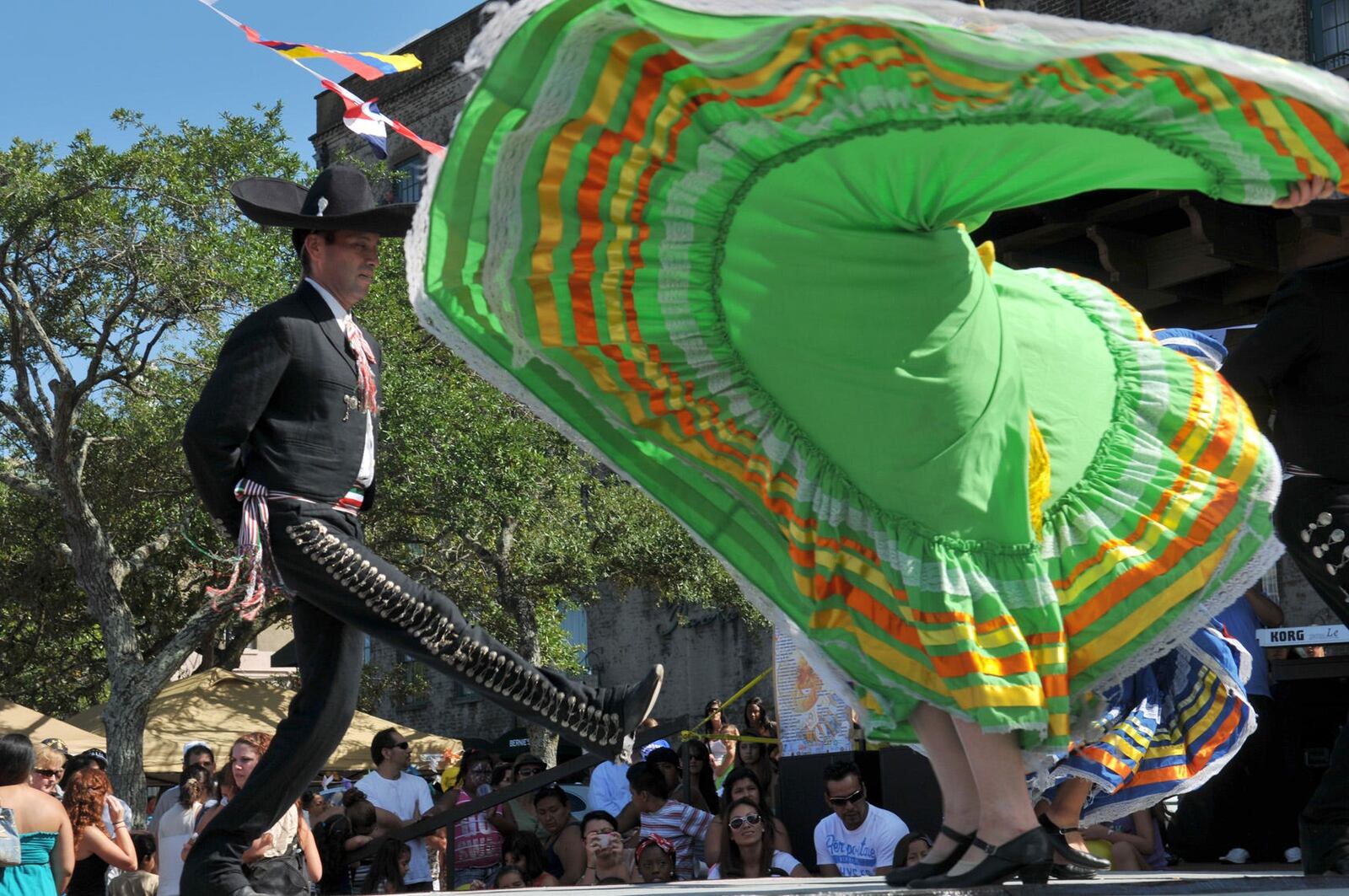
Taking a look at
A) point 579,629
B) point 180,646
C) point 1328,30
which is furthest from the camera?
point 579,629

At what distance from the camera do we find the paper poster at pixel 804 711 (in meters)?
7.90

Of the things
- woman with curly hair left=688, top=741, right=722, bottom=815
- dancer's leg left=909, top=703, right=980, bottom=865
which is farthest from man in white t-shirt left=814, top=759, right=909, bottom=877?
dancer's leg left=909, top=703, right=980, bottom=865

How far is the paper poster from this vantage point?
311 inches

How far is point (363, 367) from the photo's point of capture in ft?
11.9

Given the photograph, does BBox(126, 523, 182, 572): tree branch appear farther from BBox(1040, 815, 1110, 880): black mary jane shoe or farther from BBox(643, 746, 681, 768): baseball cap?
BBox(1040, 815, 1110, 880): black mary jane shoe

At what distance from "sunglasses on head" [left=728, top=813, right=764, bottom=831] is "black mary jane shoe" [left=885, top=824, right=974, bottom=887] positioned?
3.95 meters

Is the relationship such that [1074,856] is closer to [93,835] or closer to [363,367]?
[363,367]

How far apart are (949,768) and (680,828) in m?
4.83

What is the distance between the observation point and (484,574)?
21391 millimetres

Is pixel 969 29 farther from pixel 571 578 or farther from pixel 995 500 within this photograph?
pixel 571 578

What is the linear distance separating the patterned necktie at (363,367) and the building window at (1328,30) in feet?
53.3

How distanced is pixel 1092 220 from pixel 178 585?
1802cm

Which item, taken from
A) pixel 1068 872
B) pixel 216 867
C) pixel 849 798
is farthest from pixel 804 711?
pixel 216 867

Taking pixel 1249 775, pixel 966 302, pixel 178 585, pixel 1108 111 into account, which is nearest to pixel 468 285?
pixel 966 302
